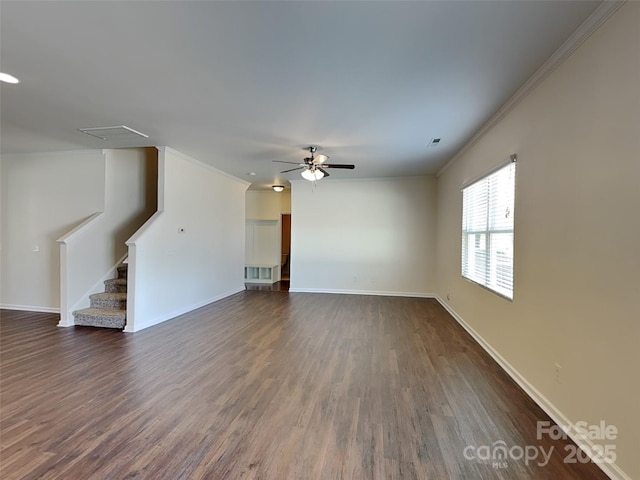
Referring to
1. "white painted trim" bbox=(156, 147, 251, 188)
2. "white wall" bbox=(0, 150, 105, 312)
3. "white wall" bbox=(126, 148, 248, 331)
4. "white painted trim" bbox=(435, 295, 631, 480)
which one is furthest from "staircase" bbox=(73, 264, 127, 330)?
"white painted trim" bbox=(435, 295, 631, 480)

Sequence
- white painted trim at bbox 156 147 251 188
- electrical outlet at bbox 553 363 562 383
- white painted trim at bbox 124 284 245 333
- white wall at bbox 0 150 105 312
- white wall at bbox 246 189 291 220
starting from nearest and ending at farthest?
electrical outlet at bbox 553 363 562 383 → white painted trim at bbox 124 284 245 333 → white painted trim at bbox 156 147 251 188 → white wall at bbox 0 150 105 312 → white wall at bbox 246 189 291 220

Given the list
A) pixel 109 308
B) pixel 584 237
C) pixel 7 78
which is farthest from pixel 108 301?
pixel 584 237

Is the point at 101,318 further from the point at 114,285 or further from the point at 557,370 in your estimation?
the point at 557,370

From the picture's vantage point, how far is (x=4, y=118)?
363cm

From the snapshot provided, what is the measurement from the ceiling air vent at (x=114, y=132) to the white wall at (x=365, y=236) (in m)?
3.82

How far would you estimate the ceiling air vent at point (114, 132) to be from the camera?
3.88m

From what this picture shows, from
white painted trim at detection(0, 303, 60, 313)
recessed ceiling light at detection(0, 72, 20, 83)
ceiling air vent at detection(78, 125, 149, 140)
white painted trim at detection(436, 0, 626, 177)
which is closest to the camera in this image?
white painted trim at detection(436, 0, 626, 177)

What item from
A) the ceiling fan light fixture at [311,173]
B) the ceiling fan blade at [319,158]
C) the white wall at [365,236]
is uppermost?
the ceiling fan blade at [319,158]

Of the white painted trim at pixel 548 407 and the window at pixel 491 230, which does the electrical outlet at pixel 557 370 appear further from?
the window at pixel 491 230

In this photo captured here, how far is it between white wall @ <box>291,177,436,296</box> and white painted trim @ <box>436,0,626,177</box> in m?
3.49

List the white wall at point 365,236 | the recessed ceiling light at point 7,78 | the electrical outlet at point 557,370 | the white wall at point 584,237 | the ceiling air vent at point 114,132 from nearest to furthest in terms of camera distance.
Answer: the white wall at point 584,237 → the electrical outlet at point 557,370 → the recessed ceiling light at point 7,78 → the ceiling air vent at point 114,132 → the white wall at point 365,236

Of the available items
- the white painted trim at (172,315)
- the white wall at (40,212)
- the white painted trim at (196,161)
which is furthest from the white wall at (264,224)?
the white wall at (40,212)

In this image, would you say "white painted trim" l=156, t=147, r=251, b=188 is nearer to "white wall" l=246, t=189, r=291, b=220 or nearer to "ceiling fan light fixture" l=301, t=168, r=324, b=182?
"white wall" l=246, t=189, r=291, b=220

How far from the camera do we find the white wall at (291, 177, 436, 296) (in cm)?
693
